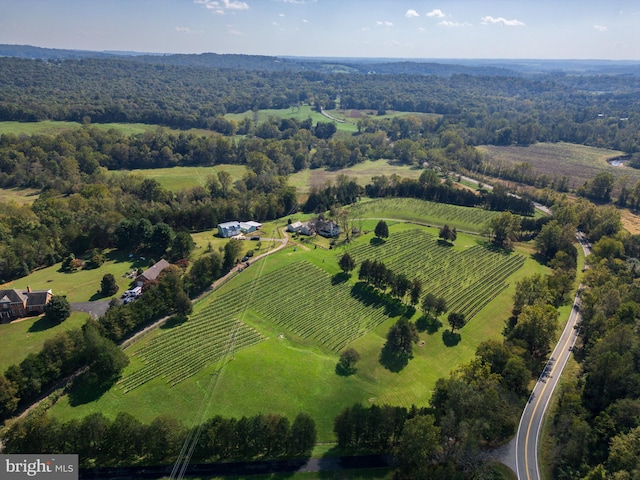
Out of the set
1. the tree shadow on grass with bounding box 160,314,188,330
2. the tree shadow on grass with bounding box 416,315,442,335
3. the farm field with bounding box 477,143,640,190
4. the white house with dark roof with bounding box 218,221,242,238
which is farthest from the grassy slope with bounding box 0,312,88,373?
the farm field with bounding box 477,143,640,190

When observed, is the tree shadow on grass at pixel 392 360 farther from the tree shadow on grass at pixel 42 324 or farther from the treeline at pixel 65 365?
the tree shadow on grass at pixel 42 324

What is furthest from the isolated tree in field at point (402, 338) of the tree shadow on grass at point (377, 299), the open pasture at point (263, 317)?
the tree shadow on grass at point (377, 299)

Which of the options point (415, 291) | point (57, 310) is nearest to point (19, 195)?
point (57, 310)

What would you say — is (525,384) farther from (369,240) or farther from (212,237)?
(212,237)

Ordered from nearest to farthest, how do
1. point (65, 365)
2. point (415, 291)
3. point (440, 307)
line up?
1. point (65, 365)
2. point (440, 307)
3. point (415, 291)

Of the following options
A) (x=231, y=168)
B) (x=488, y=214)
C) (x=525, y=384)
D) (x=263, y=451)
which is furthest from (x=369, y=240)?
(x=231, y=168)

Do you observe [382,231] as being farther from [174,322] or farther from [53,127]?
[53,127]
